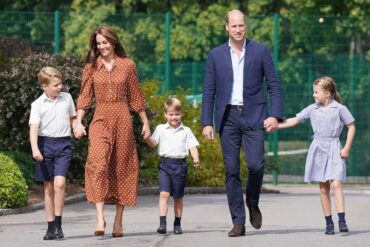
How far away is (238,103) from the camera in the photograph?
40.3 feet

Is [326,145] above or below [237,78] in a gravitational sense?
below

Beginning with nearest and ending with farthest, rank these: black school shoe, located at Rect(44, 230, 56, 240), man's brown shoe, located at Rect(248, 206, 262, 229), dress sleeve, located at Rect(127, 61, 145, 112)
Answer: black school shoe, located at Rect(44, 230, 56, 240) → dress sleeve, located at Rect(127, 61, 145, 112) → man's brown shoe, located at Rect(248, 206, 262, 229)

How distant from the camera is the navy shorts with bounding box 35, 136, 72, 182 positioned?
12281mm

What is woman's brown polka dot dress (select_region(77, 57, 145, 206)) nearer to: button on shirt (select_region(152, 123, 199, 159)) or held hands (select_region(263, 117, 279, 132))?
button on shirt (select_region(152, 123, 199, 159))

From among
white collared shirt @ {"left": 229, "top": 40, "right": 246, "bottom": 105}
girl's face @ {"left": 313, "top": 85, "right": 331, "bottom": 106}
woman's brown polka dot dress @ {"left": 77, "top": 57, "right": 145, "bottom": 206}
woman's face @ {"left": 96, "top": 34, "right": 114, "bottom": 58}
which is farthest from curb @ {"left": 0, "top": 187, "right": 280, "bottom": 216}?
girl's face @ {"left": 313, "top": 85, "right": 331, "bottom": 106}

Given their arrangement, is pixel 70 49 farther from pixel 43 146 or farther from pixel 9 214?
pixel 43 146

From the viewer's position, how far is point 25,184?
16109 mm

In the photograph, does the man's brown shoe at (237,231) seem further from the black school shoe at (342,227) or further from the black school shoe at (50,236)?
the black school shoe at (50,236)

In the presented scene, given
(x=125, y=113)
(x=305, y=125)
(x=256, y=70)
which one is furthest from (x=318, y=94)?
(x=305, y=125)

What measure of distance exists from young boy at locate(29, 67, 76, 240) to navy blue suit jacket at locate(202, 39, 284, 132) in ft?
4.21

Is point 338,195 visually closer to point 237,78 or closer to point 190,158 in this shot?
point 237,78

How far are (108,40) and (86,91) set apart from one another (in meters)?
0.51

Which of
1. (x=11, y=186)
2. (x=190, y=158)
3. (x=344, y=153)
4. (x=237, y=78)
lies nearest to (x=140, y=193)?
(x=190, y=158)

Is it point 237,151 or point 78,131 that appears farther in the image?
point 237,151
